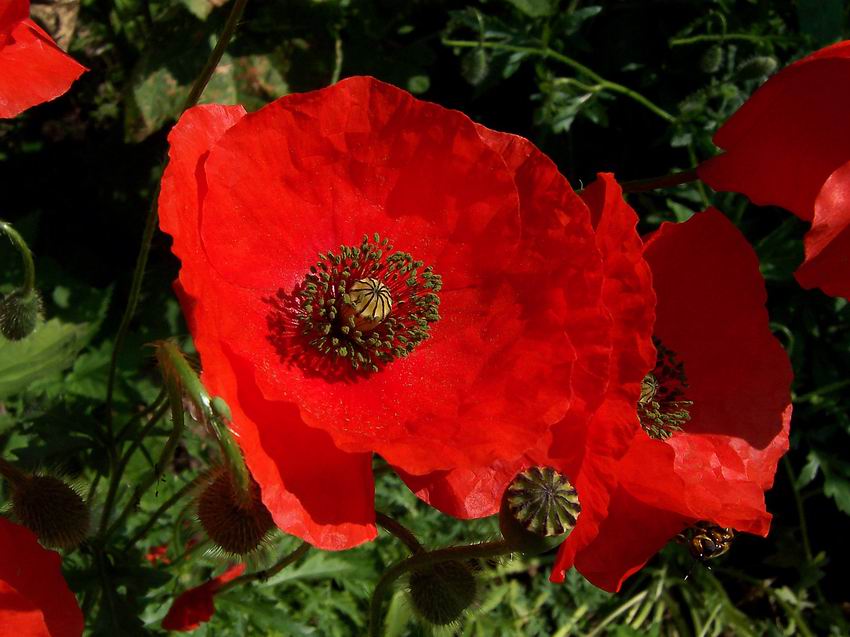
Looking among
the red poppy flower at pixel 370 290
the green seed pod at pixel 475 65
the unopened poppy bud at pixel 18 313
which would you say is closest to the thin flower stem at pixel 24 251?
the unopened poppy bud at pixel 18 313

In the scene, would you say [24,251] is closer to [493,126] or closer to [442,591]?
[442,591]

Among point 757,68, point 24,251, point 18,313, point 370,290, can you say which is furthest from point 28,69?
point 757,68

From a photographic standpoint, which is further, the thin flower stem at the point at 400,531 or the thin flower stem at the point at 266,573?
the thin flower stem at the point at 266,573

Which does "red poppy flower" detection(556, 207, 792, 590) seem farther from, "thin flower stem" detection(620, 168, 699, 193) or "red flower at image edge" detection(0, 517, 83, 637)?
"red flower at image edge" detection(0, 517, 83, 637)

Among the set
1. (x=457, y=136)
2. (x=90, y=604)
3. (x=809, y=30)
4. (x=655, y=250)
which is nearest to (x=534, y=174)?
(x=457, y=136)

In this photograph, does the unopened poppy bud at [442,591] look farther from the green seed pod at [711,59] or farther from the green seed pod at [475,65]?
the green seed pod at [711,59]

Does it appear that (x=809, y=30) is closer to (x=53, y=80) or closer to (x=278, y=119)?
(x=278, y=119)
